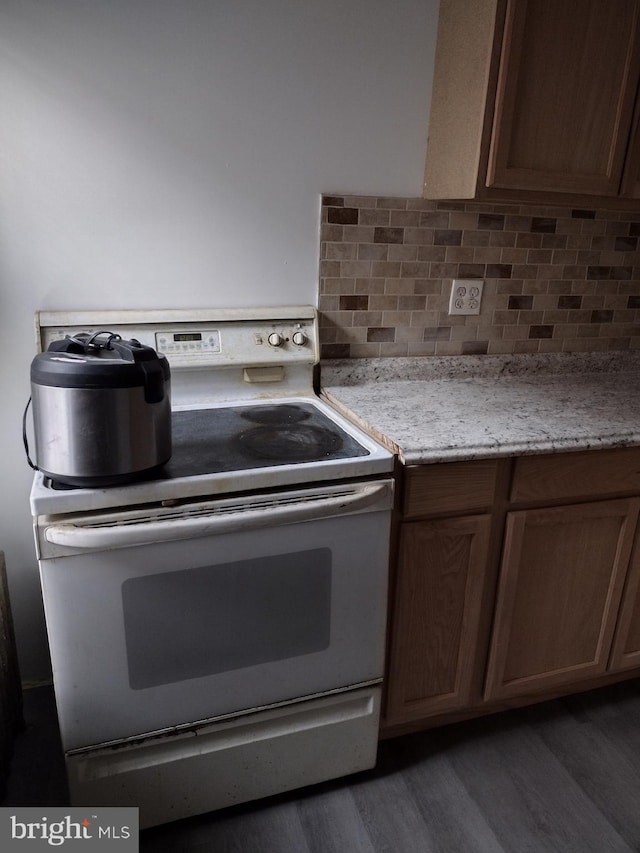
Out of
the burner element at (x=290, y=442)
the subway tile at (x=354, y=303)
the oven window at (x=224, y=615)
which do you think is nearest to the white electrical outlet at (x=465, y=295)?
the subway tile at (x=354, y=303)

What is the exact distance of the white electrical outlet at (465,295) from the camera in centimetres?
194

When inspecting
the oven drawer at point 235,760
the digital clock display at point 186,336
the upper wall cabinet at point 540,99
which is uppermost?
the upper wall cabinet at point 540,99

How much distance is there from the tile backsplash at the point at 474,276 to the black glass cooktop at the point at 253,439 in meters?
0.34

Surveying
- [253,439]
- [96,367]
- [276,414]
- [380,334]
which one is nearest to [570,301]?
[380,334]

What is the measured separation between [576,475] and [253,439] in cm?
79

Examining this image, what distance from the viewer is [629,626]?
1.76m

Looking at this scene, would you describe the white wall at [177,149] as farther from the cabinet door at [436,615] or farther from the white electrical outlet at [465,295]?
the cabinet door at [436,615]

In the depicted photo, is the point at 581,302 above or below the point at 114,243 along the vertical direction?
below

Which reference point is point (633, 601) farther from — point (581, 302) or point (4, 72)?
point (4, 72)

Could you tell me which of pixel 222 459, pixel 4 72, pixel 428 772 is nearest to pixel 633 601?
pixel 428 772

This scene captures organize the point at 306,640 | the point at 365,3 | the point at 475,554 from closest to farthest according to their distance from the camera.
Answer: the point at 306,640
the point at 475,554
the point at 365,3

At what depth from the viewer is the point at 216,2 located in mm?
1529

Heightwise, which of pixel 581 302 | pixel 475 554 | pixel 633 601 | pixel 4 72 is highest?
pixel 4 72

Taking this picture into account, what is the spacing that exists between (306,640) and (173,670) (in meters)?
0.29
